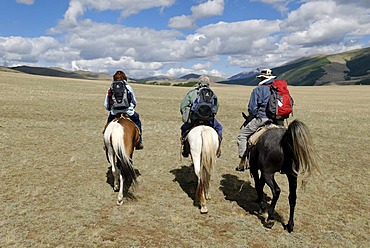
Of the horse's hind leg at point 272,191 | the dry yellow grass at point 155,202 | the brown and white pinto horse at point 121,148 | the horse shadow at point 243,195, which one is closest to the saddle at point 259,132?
the horse's hind leg at point 272,191

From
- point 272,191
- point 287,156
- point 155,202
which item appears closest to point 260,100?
point 287,156

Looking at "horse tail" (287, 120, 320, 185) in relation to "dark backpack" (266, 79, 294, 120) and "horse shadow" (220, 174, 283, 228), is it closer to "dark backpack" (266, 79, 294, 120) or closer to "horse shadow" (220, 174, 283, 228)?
"dark backpack" (266, 79, 294, 120)

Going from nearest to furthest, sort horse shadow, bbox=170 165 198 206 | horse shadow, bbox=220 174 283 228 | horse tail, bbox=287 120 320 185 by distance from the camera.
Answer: horse tail, bbox=287 120 320 185
horse shadow, bbox=220 174 283 228
horse shadow, bbox=170 165 198 206

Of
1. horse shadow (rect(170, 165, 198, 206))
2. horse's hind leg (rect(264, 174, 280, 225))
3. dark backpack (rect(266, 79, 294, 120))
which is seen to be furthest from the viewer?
horse shadow (rect(170, 165, 198, 206))

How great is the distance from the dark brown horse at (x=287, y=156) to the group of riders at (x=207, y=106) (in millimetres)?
647

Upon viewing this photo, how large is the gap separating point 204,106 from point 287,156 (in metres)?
2.57

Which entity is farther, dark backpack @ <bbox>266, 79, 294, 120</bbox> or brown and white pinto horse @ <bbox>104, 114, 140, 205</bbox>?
brown and white pinto horse @ <bbox>104, 114, 140, 205</bbox>

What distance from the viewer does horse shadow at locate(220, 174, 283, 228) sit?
784 centimetres

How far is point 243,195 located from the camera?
927 centimetres

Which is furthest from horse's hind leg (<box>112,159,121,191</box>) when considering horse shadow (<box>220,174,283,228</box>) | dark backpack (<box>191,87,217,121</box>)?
horse shadow (<box>220,174,283,228</box>)

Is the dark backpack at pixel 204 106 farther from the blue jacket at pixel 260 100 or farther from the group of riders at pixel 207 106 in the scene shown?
the blue jacket at pixel 260 100

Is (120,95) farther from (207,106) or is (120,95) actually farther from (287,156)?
(287,156)

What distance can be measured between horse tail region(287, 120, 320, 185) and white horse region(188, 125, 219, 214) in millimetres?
2036

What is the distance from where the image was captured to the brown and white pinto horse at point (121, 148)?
7.88m
